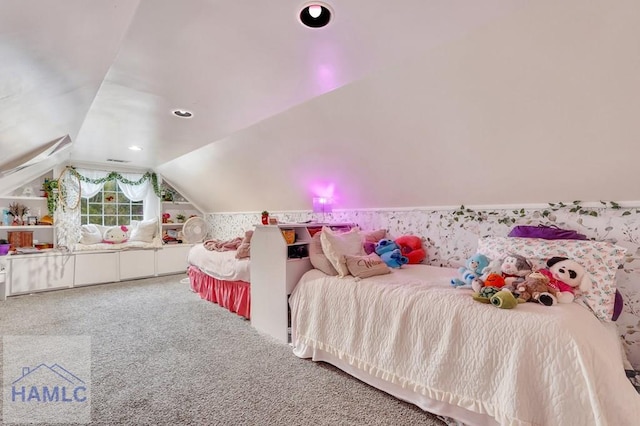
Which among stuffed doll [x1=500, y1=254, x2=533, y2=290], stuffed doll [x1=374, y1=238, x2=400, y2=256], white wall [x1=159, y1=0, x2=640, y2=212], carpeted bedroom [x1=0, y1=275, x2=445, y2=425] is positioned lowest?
carpeted bedroom [x1=0, y1=275, x2=445, y2=425]

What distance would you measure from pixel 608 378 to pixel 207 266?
153 inches

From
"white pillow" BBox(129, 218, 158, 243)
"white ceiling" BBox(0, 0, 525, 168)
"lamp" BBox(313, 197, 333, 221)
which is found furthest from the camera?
"white pillow" BBox(129, 218, 158, 243)

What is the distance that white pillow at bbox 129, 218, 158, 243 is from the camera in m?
5.69

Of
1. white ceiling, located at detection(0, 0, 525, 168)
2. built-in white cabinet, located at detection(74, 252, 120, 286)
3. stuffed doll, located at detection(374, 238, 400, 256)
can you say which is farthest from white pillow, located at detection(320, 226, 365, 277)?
built-in white cabinet, located at detection(74, 252, 120, 286)

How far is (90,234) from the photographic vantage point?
17.2 ft

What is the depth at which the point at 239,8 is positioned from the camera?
1496mm

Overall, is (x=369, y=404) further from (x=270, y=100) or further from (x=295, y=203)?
(x=295, y=203)

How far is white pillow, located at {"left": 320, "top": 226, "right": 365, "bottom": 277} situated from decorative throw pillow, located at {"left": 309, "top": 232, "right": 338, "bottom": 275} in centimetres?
8

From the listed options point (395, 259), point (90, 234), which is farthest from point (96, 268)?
point (395, 259)

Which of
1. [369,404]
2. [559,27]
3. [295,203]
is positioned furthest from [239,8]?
[295,203]

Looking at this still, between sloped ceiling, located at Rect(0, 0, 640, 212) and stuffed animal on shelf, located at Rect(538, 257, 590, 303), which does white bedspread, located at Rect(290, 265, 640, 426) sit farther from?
sloped ceiling, located at Rect(0, 0, 640, 212)

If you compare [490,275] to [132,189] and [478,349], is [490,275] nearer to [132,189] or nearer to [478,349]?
[478,349]

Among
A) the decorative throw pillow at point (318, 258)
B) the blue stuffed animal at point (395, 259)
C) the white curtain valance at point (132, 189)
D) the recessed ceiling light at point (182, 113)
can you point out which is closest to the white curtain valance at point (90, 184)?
the white curtain valance at point (132, 189)

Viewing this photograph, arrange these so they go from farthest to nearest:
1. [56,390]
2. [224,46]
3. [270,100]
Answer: [270,100] → [56,390] → [224,46]
